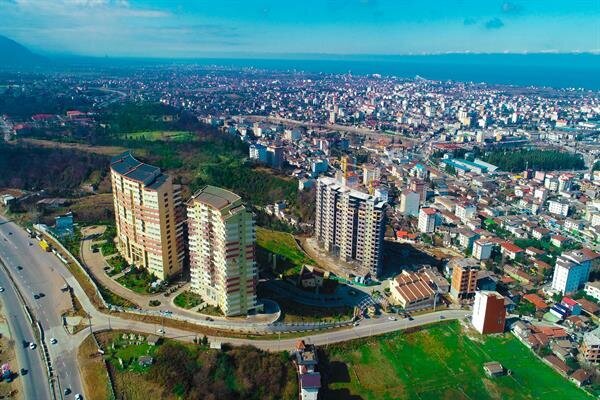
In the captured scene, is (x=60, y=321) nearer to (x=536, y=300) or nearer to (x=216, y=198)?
(x=216, y=198)

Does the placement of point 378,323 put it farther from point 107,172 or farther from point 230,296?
point 107,172

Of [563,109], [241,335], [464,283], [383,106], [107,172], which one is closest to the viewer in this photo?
[241,335]

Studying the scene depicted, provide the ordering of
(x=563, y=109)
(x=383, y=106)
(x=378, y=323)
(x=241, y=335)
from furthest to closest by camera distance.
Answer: (x=383, y=106)
(x=563, y=109)
(x=378, y=323)
(x=241, y=335)

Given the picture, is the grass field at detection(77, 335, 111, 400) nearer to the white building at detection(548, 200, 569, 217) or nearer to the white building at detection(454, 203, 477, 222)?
the white building at detection(454, 203, 477, 222)

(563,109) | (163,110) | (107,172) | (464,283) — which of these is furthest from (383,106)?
(464,283)

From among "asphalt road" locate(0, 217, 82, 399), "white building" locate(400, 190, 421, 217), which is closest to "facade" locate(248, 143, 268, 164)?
"white building" locate(400, 190, 421, 217)

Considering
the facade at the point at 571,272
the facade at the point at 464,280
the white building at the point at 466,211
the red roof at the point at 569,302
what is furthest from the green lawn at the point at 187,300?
the white building at the point at 466,211

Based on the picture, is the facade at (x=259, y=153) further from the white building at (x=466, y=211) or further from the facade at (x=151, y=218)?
the facade at (x=151, y=218)

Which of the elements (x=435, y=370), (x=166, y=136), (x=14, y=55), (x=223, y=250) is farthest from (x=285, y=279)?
(x=14, y=55)
